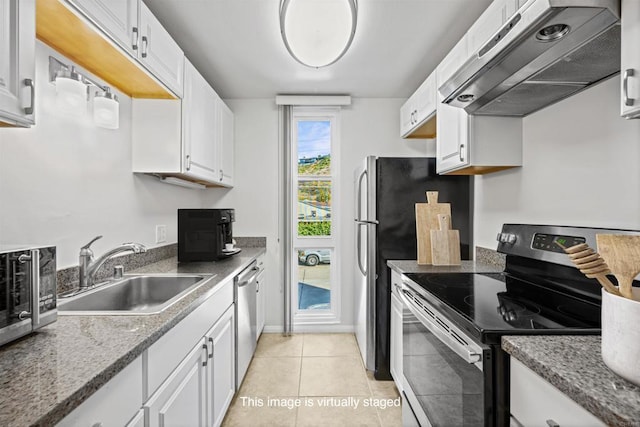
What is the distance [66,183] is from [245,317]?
1.42 metres

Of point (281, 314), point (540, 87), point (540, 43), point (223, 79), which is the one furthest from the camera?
point (281, 314)

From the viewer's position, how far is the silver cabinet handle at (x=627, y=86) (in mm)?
882

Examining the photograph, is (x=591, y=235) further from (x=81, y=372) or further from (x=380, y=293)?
(x=81, y=372)

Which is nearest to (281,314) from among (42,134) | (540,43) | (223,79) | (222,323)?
(222,323)

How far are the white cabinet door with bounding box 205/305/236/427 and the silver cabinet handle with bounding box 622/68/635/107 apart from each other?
5.78ft

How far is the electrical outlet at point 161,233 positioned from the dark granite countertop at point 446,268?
168cm

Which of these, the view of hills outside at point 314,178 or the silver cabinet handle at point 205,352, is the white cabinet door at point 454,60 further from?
the silver cabinet handle at point 205,352

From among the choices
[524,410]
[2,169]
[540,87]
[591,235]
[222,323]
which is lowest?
[222,323]

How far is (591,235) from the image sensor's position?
1350 mm

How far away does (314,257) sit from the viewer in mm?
3586

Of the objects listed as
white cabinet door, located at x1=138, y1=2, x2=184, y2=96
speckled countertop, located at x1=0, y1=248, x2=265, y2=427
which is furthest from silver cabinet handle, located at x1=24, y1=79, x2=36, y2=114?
white cabinet door, located at x1=138, y1=2, x2=184, y2=96

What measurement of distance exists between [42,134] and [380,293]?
2146 mm

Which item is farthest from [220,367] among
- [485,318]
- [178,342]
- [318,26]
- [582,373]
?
[318,26]

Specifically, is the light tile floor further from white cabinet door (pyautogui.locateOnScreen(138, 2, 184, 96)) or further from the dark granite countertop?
white cabinet door (pyautogui.locateOnScreen(138, 2, 184, 96))
